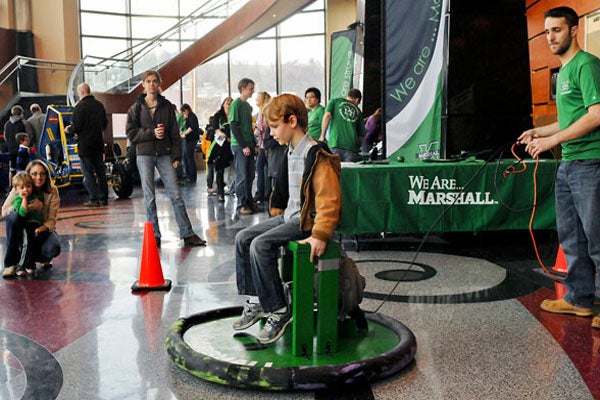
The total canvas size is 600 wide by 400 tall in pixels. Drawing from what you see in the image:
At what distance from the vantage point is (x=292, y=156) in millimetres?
3355

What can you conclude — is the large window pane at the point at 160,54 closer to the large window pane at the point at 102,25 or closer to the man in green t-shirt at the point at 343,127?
the large window pane at the point at 102,25

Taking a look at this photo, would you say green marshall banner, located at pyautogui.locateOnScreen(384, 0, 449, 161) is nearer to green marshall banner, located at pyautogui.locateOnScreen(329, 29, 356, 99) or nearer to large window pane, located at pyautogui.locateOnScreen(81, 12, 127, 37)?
green marshall banner, located at pyautogui.locateOnScreen(329, 29, 356, 99)

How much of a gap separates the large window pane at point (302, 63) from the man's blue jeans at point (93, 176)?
13.2m

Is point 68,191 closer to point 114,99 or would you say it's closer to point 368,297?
point 114,99

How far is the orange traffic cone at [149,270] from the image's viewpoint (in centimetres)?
491

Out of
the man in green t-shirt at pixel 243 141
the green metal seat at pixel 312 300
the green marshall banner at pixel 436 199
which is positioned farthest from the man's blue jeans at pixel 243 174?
the green metal seat at pixel 312 300

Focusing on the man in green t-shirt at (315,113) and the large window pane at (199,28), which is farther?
the large window pane at (199,28)

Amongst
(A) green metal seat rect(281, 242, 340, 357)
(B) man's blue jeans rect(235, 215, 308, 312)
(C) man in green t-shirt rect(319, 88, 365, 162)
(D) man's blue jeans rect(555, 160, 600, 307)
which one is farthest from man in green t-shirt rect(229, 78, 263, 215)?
(A) green metal seat rect(281, 242, 340, 357)

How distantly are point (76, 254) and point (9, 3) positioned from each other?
18.6m

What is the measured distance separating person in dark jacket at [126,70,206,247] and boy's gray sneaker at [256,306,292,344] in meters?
3.58

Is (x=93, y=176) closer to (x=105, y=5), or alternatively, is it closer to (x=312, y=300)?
(x=312, y=300)

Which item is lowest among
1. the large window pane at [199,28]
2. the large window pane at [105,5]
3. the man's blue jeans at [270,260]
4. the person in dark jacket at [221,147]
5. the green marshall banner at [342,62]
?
the man's blue jeans at [270,260]

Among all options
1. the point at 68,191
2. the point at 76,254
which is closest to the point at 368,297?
the point at 76,254

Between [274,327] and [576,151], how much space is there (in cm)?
208
